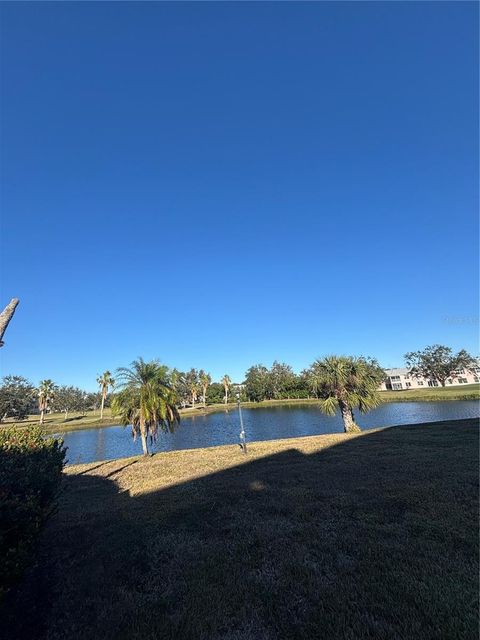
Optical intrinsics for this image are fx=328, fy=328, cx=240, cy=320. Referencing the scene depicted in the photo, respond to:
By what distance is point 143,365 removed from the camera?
61.5 feet

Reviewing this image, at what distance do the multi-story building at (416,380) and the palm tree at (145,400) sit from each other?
360 ft

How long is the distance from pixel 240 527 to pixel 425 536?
128 inches

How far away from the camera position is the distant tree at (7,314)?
19.9 feet

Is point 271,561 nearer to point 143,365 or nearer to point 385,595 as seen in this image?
point 385,595

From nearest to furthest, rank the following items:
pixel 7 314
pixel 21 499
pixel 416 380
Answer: pixel 21 499, pixel 7 314, pixel 416 380

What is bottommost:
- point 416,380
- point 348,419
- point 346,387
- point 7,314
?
point 348,419

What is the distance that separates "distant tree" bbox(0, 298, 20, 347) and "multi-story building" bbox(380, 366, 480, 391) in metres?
121

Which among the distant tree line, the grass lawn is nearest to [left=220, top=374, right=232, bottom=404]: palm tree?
the distant tree line

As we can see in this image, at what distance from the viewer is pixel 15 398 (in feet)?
219

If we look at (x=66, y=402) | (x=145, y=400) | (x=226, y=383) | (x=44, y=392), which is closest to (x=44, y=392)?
(x=44, y=392)

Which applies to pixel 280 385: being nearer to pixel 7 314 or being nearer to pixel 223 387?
pixel 223 387

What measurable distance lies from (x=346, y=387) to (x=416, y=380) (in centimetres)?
11592

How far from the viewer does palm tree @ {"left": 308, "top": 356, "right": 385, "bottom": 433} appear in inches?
843

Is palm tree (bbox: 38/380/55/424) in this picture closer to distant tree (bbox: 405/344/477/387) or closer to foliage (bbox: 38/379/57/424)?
foliage (bbox: 38/379/57/424)
